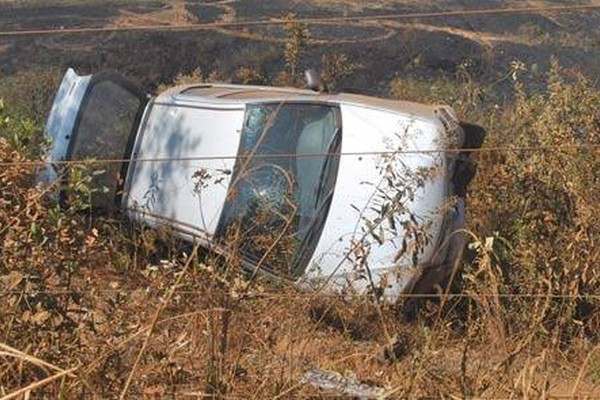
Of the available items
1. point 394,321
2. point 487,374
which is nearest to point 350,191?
point 394,321

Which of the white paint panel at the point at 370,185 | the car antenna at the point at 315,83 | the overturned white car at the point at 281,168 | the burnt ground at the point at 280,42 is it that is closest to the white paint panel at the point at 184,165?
the overturned white car at the point at 281,168

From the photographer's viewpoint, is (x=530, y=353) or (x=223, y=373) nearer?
(x=223, y=373)

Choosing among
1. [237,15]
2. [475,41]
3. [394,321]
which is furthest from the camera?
[237,15]

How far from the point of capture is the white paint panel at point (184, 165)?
21.6ft

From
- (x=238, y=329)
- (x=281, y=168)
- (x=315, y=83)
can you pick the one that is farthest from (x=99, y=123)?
(x=238, y=329)

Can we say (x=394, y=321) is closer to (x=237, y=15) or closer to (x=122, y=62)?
(x=122, y=62)

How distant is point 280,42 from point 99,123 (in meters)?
9.42

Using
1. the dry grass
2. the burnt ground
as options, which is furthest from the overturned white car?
the burnt ground

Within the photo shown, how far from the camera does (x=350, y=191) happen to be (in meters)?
6.29

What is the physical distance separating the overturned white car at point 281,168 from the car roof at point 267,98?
0.04 ft

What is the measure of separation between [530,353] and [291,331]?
891 mm

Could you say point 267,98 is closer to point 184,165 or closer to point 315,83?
point 315,83

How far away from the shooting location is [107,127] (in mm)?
7402

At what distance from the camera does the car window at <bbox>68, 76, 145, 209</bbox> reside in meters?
7.15
